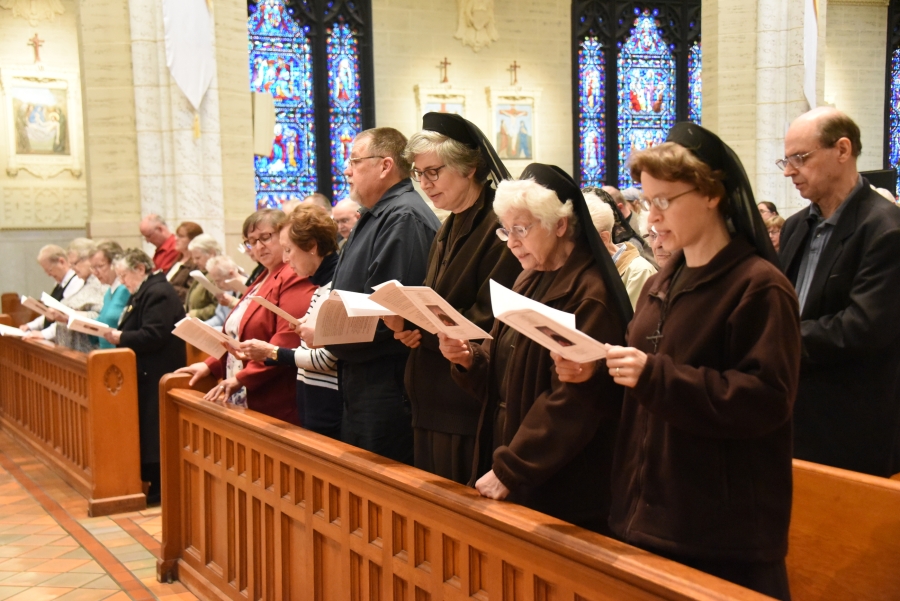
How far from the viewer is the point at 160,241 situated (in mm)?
9031

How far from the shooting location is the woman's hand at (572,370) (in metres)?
2.16

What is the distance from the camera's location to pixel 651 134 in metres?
16.5

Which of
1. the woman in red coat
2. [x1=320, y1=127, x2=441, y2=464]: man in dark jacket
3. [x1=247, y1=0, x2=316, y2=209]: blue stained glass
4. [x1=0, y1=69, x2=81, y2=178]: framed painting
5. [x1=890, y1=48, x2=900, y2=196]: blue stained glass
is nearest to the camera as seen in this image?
[x1=320, y1=127, x2=441, y2=464]: man in dark jacket

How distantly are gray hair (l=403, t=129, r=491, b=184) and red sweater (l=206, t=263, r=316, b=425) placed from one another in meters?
1.14

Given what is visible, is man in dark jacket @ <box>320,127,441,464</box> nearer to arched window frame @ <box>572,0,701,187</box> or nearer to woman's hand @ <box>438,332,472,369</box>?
woman's hand @ <box>438,332,472,369</box>

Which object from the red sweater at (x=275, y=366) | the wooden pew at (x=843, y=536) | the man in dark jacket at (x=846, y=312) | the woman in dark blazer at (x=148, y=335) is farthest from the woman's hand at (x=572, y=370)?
the woman in dark blazer at (x=148, y=335)

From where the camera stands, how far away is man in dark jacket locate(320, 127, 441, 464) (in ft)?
11.6

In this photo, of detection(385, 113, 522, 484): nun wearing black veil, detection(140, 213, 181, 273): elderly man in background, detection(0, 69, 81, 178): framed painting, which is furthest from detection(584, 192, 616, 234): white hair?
detection(0, 69, 81, 178): framed painting

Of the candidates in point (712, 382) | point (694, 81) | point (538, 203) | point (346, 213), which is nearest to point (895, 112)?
point (694, 81)

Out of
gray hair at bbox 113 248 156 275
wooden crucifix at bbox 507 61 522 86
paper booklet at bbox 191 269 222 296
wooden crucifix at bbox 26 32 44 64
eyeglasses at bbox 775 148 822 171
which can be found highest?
wooden crucifix at bbox 26 32 44 64

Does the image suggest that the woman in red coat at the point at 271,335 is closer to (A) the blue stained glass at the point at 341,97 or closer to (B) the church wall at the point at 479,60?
(B) the church wall at the point at 479,60

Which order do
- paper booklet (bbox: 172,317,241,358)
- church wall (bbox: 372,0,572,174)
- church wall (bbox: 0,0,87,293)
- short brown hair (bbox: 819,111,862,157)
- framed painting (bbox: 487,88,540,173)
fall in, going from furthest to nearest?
framed painting (bbox: 487,88,540,173) < church wall (bbox: 372,0,572,174) < church wall (bbox: 0,0,87,293) < paper booklet (bbox: 172,317,241,358) < short brown hair (bbox: 819,111,862,157)

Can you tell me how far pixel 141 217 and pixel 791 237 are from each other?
26.7 ft

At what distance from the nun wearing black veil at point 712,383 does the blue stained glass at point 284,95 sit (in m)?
12.3
